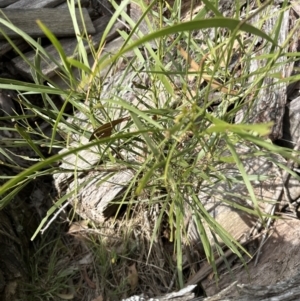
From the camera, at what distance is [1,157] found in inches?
79.2

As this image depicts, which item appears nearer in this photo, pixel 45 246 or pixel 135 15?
pixel 45 246

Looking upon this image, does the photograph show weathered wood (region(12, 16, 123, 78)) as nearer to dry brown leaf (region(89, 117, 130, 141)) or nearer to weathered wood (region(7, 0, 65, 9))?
weathered wood (region(7, 0, 65, 9))

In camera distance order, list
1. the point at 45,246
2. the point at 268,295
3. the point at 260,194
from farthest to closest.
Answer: the point at 45,246
the point at 260,194
the point at 268,295

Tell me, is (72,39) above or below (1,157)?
above

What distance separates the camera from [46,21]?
2271mm

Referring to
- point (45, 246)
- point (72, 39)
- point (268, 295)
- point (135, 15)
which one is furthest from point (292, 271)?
point (72, 39)

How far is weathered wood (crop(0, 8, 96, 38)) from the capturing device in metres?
2.22

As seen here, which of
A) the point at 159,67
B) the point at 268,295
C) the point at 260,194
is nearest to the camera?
the point at 159,67

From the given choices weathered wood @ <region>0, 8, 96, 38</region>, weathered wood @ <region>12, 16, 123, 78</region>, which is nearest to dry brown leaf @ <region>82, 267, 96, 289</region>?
weathered wood @ <region>12, 16, 123, 78</region>

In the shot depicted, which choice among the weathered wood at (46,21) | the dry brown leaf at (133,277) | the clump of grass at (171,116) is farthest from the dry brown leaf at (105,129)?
the weathered wood at (46,21)

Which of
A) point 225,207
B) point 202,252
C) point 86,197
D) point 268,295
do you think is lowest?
point 268,295

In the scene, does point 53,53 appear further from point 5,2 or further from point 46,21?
point 5,2

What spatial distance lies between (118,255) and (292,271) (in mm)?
697

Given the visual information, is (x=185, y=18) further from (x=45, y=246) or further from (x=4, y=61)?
(x=45, y=246)
